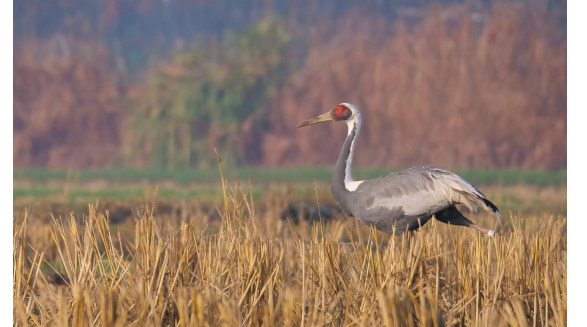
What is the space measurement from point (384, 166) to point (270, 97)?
3429 mm

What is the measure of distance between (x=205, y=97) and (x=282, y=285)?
1786 centimetres

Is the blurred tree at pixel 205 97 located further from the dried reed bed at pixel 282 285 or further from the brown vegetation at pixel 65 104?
the dried reed bed at pixel 282 285

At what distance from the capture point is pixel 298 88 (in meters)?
22.8

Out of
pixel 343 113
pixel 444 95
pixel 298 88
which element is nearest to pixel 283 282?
pixel 343 113

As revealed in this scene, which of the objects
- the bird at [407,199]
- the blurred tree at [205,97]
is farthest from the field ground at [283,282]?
the blurred tree at [205,97]

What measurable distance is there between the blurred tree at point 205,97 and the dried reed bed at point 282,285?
16.1 metres

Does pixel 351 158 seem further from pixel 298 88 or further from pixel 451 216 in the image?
pixel 298 88

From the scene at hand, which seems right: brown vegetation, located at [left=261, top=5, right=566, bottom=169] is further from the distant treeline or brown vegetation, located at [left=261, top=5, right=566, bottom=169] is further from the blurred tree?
the blurred tree

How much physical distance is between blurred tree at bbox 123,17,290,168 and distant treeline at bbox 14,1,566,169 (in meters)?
0.03

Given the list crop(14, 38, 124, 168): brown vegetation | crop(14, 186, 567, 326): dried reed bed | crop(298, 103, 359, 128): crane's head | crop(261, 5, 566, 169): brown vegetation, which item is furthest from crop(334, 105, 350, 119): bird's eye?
crop(14, 38, 124, 168): brown vegetation

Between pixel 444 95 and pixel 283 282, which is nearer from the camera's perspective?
pixel 283 282

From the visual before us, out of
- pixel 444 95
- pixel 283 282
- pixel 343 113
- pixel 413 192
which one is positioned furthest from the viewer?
pixel 444 95

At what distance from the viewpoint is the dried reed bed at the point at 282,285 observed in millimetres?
4156
